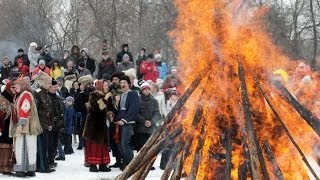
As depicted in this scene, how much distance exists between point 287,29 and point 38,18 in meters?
16.3

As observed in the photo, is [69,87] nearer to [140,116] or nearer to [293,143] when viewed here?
[140,116]

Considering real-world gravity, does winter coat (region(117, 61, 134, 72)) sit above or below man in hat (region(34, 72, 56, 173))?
above

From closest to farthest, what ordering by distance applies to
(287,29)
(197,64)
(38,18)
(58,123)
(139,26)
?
(197,64), (58,123), (287,29), (139,26), (38,18)

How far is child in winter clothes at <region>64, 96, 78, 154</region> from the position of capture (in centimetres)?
1298

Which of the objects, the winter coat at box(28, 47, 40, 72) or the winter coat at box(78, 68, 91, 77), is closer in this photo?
the winter coat at box(78, 68, 91, 77)

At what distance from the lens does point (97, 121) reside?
433 inches

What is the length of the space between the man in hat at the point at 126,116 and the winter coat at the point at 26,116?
156cm

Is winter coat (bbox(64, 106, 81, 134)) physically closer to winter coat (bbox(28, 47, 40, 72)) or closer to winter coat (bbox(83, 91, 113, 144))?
winter coat (bbox(83, 91, 113, 144))

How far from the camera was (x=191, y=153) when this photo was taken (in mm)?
6203

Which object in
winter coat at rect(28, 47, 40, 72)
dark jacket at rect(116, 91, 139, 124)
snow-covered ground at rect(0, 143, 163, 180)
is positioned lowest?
snow-covered ground at rect(0, 143, 163, 180)

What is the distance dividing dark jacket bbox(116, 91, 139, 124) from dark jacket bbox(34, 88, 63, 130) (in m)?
1.26

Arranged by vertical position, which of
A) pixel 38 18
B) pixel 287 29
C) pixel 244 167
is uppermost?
pixel 38 18

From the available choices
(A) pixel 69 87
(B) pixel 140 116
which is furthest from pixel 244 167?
(A) pixel 69 87

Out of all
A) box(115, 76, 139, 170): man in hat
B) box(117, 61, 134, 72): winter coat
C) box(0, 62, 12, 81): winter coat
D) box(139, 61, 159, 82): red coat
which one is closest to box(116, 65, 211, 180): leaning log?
box(115, 76, 139, 170): man in hat
